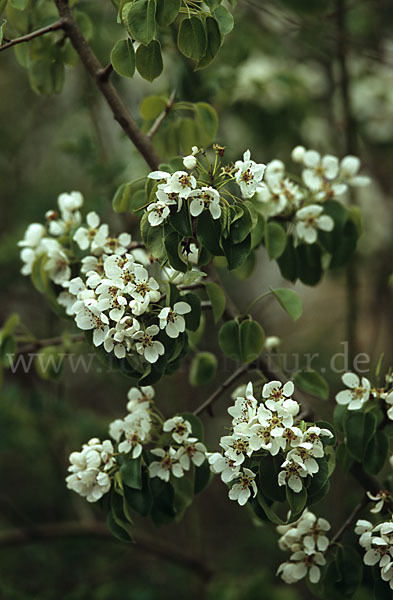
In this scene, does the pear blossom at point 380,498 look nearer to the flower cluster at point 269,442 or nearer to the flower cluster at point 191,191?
the flower cluster at point 269,442

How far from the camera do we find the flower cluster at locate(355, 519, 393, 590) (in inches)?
35.7

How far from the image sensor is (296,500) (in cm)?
86

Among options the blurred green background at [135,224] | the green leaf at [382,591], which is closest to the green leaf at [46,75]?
the blurred green background at [135,224]

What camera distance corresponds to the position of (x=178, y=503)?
→ 3.57 ft

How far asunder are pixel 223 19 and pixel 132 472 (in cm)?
64

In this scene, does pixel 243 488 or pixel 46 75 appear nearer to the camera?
pixel 243 488

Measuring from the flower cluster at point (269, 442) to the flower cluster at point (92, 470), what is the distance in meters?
0.19

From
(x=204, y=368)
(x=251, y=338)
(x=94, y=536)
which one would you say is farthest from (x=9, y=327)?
(x=94, y=536)

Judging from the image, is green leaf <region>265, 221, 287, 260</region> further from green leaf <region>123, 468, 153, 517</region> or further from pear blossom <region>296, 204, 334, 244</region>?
green leaf <region>123, 468, 153, 517</region>

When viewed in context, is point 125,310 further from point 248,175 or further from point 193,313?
point 248,175

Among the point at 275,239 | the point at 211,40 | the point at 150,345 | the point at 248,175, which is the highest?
the point at 211,40

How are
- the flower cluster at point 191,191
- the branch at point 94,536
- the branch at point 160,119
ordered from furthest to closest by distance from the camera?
the branch at point 94,536 → the branch at point 160,119 → the flower cluster at point 191,191

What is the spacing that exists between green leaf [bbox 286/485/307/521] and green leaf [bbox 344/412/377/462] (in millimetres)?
155

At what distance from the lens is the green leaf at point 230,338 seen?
104 centimetres
